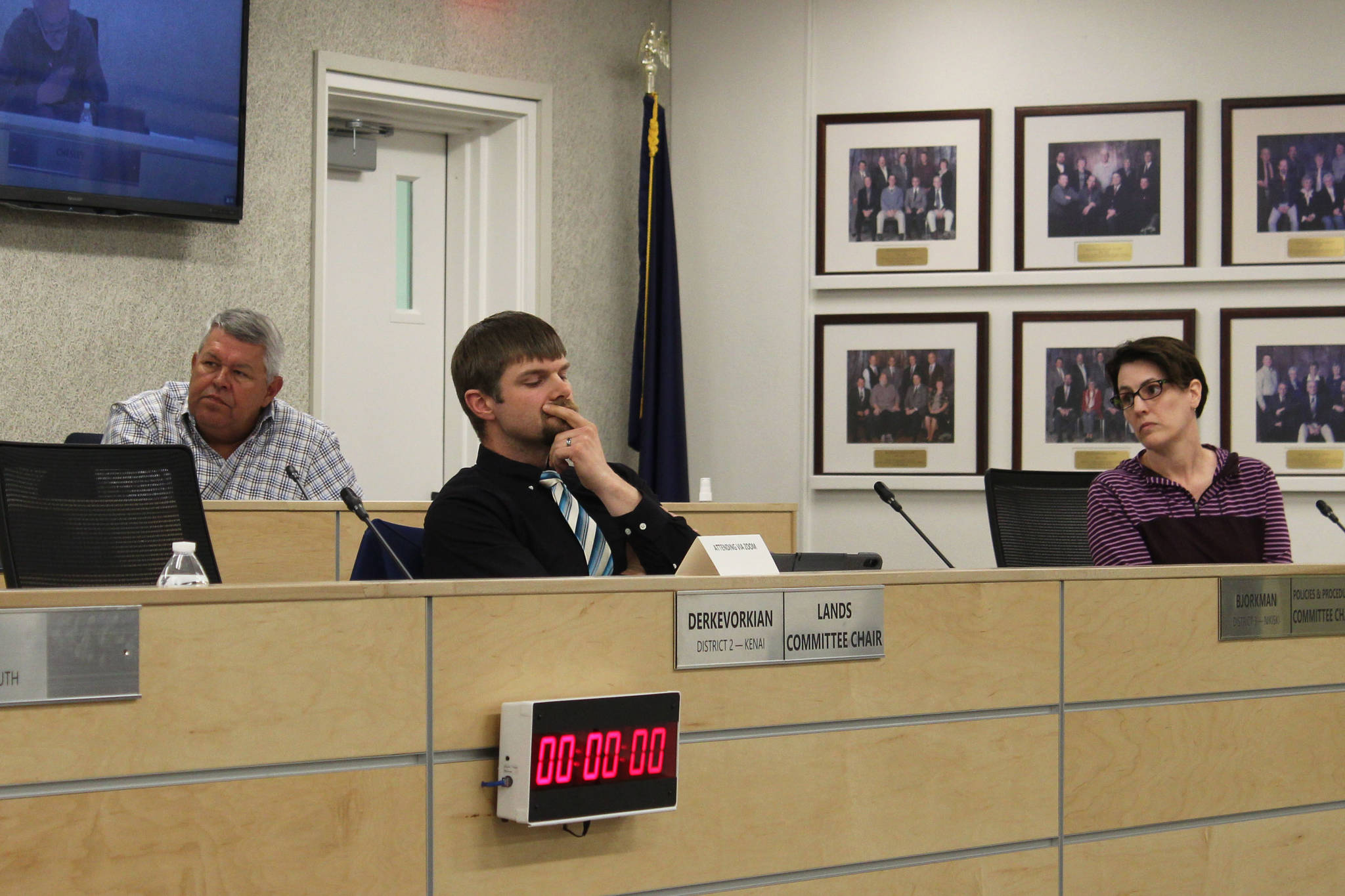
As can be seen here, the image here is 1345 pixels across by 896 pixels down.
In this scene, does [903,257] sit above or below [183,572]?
above

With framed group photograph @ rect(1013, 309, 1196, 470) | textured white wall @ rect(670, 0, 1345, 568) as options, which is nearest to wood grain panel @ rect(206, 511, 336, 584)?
textured white wall @ rect(670, 0, 1345, 568)

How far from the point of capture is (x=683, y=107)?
5215mm

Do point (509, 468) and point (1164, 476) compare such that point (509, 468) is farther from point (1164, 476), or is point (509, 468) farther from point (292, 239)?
point (292, 239)

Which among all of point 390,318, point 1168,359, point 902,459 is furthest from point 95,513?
point 902,459

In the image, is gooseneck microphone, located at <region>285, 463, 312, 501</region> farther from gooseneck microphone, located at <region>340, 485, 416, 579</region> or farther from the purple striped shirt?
the purple striped shirt

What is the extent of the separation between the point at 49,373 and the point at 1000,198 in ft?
10.5

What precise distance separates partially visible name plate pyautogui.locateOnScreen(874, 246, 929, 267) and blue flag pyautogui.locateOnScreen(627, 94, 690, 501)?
761mm

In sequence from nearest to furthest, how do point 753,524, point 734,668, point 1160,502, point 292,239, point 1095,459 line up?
point 734,668, point 1160,502, point 753,524, point 292,239, point 1095,459

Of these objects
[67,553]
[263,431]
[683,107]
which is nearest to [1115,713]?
[67,553]

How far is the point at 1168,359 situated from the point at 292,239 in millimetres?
2804

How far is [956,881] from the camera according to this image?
1.89 m

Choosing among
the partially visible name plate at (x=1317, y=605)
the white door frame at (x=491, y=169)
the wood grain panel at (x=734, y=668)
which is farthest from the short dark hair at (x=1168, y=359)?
the white door frame at (x=491, y=169)

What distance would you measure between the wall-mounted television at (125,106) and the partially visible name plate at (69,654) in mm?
2897

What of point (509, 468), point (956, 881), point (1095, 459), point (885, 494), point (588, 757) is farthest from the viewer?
point (1095, 459)
